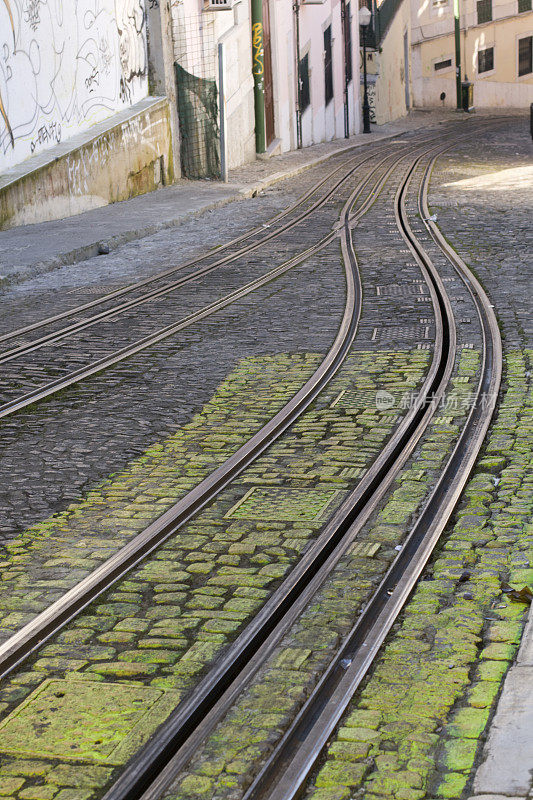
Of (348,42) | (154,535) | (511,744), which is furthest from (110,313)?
(348,42)

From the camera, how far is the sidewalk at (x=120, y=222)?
1236 cm

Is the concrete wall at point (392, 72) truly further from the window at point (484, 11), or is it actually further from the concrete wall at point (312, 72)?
the concrete wall at point (312, 72)

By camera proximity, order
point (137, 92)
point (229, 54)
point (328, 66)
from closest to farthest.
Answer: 1. point (137, 92)
2. point (229, 54)
3. point (328, 66)

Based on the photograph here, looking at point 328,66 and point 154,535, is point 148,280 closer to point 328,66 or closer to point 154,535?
point 154,535

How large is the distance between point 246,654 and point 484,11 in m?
50.3

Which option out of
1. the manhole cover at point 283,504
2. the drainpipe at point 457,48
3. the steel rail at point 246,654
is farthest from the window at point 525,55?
the manhole cover at point 283,504

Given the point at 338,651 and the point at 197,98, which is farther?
the point at 197,98

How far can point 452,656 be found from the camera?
339 cm

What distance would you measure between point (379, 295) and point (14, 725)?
7.26 meters

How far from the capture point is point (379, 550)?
13.7ft

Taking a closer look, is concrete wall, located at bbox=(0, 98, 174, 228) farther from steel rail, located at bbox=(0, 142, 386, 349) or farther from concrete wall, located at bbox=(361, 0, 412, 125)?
concrete wall, located at bbox=(361, 0, 412, 125)

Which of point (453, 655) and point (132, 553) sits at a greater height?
point (132, 553)

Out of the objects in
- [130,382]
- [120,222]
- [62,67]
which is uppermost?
[62,67]

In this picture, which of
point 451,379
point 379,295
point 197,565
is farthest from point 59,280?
point 197,565
